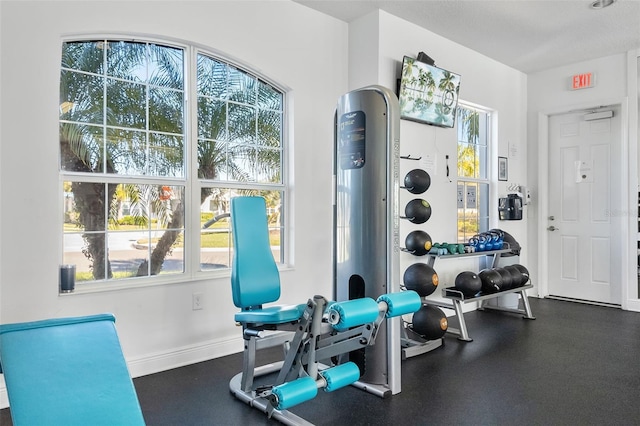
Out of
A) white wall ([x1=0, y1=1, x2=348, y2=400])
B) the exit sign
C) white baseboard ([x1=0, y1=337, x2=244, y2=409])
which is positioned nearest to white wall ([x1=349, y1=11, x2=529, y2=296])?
white wall ([x1=0, y1=1, x2=348, y2=400])

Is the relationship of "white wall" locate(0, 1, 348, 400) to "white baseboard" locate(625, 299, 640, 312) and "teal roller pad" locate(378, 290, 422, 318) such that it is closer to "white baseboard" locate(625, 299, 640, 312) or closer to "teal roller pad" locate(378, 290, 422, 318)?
"teal roller pad" locate(378, 290, 422, 318)

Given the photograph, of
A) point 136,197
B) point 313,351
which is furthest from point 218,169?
point 313,351

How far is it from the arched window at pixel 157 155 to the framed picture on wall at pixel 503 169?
10.3ft

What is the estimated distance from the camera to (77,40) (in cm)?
288

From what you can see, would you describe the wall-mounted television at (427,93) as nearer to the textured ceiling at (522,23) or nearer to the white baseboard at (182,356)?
the textured ceiling at (522,23)

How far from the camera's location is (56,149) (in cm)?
273

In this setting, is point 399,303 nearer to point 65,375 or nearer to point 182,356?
point 65,375

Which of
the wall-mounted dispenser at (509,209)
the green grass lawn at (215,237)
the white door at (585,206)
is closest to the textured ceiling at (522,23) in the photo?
the white door at (585,206)

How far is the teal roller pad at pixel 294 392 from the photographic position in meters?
1.95

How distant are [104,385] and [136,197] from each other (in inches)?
80.2

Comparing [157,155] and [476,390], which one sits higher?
[157,155]

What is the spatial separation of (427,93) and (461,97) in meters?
0.79

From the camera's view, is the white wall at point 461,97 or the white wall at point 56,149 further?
the white wall at point 461,97

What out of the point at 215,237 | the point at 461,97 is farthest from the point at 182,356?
the point at 461,97
